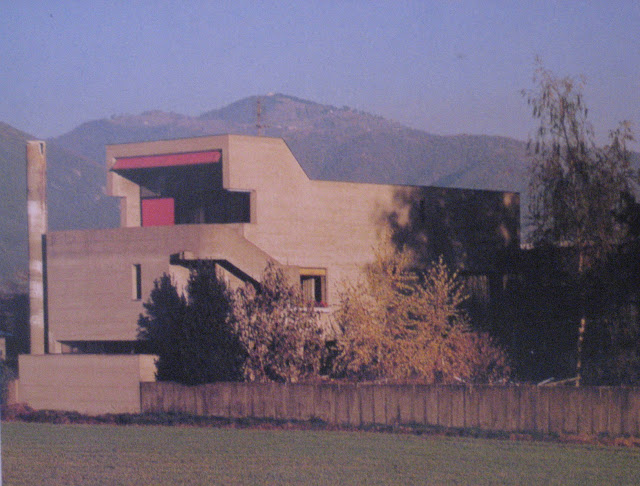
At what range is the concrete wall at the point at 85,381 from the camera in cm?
3884

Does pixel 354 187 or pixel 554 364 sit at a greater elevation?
pixel 354 187

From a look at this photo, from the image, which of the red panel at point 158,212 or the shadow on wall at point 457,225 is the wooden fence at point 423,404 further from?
the shadow on wall at point 457,225

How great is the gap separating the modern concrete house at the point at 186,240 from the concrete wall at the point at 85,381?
0.04 m

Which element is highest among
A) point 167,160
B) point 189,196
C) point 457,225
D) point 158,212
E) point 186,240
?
point 167,160

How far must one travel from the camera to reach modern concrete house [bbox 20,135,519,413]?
40.1 m

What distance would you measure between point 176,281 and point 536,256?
1844 cm

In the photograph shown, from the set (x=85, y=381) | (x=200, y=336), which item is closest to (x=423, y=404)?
(x=200, y=336)

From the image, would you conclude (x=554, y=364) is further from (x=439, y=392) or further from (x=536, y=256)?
(x=439, y=392)

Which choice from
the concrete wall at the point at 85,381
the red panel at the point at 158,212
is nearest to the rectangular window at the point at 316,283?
the red panel at the point at 158,212

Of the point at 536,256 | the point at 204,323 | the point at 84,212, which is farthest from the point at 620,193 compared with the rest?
the point at 84,212

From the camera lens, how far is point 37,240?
147 ft

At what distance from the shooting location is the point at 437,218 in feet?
170

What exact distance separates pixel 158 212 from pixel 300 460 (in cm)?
2920

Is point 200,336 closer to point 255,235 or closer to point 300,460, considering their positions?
point 255,235
